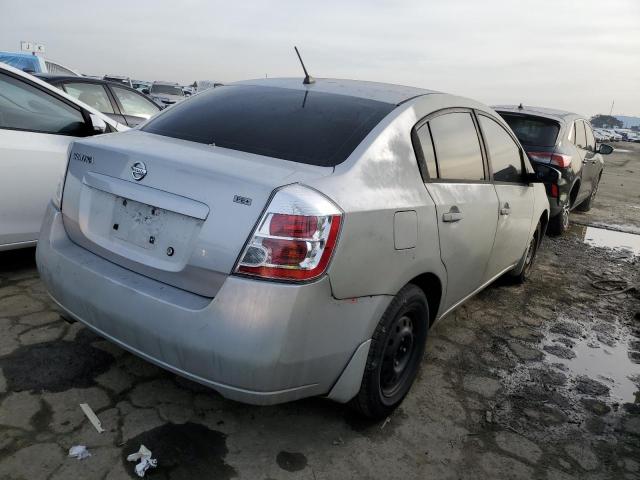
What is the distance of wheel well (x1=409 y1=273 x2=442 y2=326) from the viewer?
262 cm

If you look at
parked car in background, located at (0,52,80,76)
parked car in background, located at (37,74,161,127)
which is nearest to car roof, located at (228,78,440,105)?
parked car in background, located at (37,74,161,127)

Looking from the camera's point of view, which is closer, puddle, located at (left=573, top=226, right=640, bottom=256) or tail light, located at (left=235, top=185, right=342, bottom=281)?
tail light, located at (left=235, top=185, right=342, bottom=281)

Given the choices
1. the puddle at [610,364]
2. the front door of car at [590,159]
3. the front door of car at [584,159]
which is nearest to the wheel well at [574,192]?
the front door of car at [584,159]

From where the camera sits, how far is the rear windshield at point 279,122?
2.34 metres

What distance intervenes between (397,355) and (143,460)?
1.24 meters

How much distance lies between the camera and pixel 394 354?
8.32 ft

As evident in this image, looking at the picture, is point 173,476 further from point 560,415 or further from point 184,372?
point 560,415

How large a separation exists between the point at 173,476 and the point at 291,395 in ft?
1.86

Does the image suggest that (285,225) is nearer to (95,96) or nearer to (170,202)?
(170,202)

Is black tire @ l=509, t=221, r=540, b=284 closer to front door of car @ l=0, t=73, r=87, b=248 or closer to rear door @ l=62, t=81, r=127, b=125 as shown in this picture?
front door of car @ l=0, t=73, r=87, b=248

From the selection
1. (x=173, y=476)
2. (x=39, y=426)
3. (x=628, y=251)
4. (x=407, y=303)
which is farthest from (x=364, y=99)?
(x=628, y=251)

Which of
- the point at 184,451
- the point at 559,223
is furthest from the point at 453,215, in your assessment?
the point at 559,223

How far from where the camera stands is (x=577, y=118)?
294 inches

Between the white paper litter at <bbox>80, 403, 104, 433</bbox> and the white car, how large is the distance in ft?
6.02
